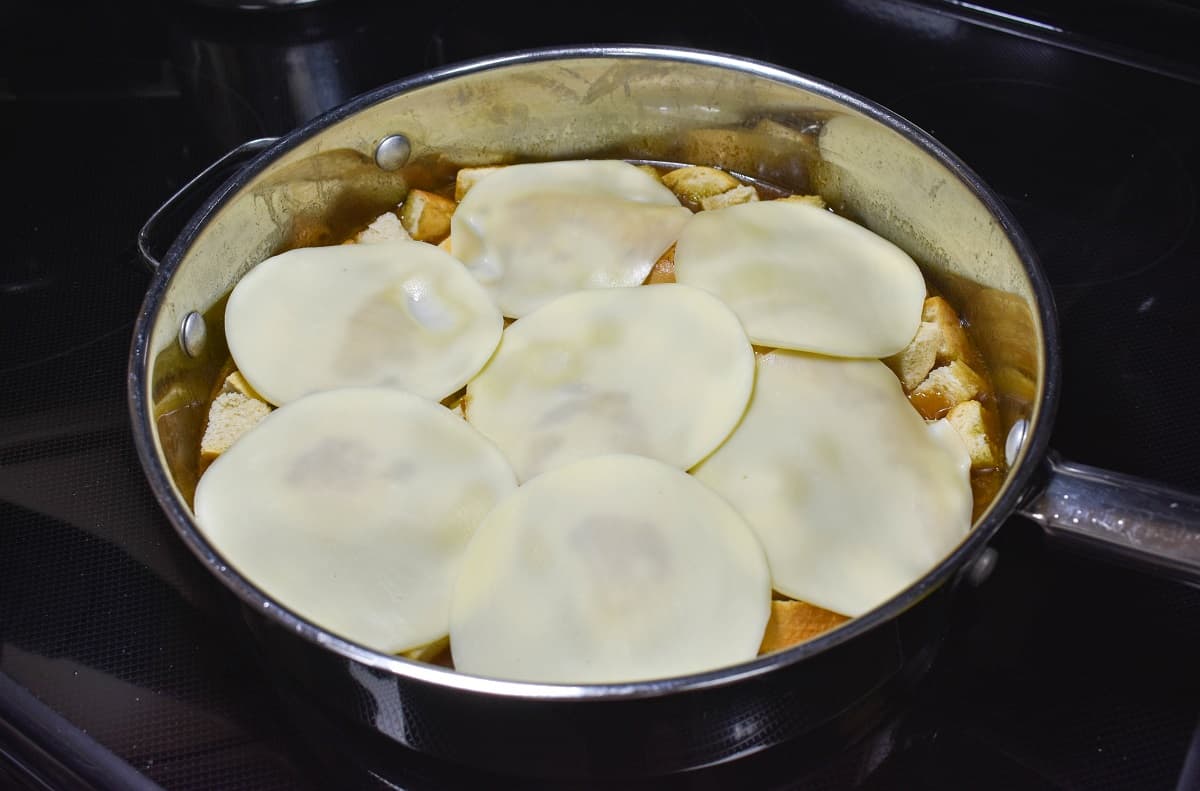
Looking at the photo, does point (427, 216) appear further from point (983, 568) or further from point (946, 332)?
point (983, 568)

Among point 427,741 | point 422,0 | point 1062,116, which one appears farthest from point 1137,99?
point 427,741

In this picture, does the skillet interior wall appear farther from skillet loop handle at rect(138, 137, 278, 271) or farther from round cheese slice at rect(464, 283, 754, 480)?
round cheese slice at rect(464, 283, 754, 480)

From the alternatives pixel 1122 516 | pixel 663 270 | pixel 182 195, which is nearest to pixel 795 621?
pixel 1122 516

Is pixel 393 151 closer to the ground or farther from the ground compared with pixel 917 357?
farther from the ground

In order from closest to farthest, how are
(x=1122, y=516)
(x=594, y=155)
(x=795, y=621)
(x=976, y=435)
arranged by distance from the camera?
(x=1122, y=516) < (x=795, y=621) < (x=976, y=435) < (x=594, y=155)

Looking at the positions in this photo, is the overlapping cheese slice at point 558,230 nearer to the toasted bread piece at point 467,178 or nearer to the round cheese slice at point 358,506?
the toasted bread piece at point 467,178

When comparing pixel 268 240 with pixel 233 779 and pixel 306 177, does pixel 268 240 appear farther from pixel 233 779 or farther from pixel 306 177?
pixel 233 779

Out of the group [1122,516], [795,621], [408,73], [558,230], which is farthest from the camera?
[408,73]
